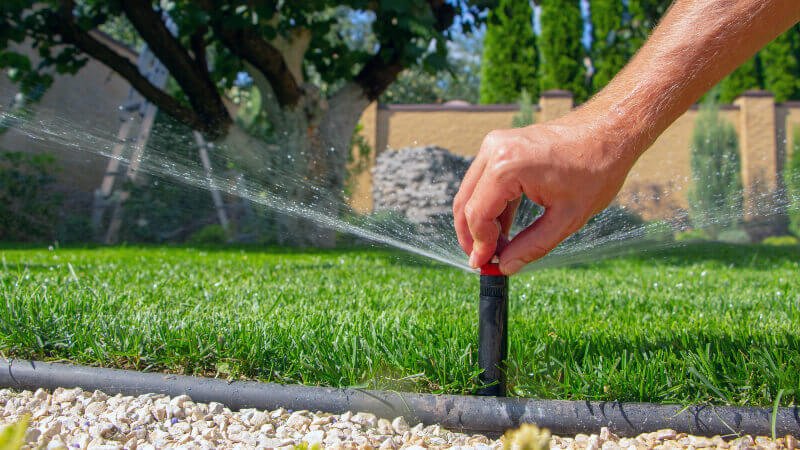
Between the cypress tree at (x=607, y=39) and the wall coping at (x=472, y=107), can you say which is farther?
the cypress tree at (x=607, y=39)

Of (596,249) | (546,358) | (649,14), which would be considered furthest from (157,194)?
(649,14)

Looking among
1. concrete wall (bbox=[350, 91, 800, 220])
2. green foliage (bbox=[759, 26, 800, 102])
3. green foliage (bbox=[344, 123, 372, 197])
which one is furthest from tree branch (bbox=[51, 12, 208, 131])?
green foliage (bbox=[759, 26, 800, 102])

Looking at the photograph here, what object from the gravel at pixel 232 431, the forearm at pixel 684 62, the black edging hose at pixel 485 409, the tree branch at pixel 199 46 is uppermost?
the tree branch at pixel 199 46

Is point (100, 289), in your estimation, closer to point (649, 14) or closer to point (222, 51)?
point (222, 51)

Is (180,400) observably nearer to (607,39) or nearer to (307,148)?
(307,148)

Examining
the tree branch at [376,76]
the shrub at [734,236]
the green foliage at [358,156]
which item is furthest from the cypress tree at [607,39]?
the tree branch at [376,76]

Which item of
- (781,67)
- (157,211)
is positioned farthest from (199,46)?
(781,67)

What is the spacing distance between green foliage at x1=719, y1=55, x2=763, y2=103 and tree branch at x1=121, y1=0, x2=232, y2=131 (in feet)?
35.3

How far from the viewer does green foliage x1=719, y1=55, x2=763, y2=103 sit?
14250mm

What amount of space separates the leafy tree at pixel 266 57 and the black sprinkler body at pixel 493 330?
5319 millimetres

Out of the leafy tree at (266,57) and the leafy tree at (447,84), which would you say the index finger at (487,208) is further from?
the leafy tree at (447,84)

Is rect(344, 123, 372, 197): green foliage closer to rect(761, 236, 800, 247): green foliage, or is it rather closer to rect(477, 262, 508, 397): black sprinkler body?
rect(761, 236, 800, 247): green foliage

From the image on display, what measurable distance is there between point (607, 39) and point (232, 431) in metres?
14.3

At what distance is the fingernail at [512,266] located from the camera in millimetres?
1471
